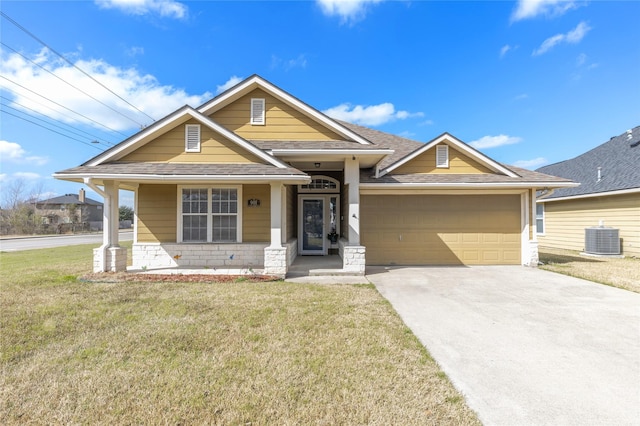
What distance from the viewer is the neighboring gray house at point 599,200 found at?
37.6ft

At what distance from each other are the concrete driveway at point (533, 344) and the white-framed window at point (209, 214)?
15.6 ft

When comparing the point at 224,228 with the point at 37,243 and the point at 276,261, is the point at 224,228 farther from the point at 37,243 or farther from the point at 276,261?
the point at 37,243

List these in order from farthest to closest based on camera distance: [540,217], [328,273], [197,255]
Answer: [540,217]
[197,255]
[328,273]

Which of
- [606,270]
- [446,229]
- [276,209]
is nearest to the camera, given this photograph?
[276,209]

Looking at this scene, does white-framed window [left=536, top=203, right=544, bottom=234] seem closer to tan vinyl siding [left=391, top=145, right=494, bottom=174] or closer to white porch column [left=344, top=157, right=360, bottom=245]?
tan vinyl siding [left=391, top=145, right=494, bottom=174]

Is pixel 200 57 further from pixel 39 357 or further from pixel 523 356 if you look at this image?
pixel 523 356

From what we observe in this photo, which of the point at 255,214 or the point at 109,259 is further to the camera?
the point at 255,214

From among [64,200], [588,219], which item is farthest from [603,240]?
[64,200]

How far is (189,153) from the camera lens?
8.20 metres

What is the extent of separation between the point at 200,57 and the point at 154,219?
387 inches

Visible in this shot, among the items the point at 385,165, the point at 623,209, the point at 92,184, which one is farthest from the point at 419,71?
the point at 92,184

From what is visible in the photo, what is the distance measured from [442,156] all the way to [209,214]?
787 cm

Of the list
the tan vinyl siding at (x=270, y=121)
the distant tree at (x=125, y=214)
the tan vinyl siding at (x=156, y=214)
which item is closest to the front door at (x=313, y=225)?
the tan vinyl siding at (x=270, y=121)

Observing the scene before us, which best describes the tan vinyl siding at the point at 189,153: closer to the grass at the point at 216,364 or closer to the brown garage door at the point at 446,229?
the grass at the point at 216,364
